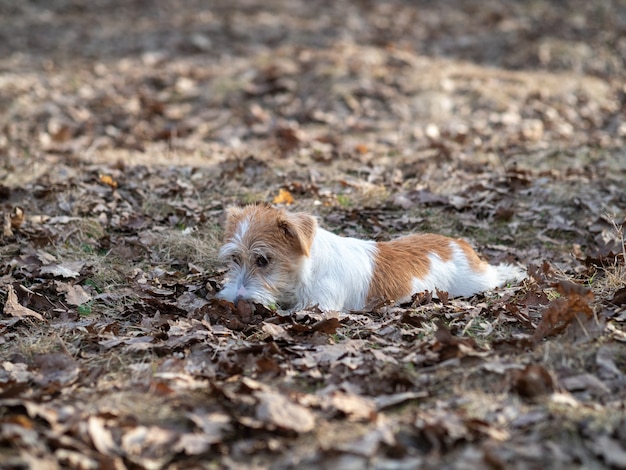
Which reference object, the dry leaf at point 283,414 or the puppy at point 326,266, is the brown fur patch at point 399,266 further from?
the dry leaf at point 283,414

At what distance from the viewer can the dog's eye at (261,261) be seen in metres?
5.98

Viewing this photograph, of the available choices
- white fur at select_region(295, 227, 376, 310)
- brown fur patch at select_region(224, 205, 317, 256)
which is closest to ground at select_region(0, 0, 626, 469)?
white fur at select_region(295, 227, 376, 310)

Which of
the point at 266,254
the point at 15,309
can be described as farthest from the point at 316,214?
the point at 15,309

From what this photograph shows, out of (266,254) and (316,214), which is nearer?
(266,254)

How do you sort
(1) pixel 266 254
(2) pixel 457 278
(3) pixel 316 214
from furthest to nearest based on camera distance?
(3) pixel 316 214, (2) pixel 457 278, (1) pixel 266 254

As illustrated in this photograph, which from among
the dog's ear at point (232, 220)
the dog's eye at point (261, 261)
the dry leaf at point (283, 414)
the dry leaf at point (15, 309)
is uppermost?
the dog's ear at point (232, 220)

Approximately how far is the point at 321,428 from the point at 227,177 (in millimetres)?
5986

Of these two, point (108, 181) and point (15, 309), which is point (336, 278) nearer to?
point (15, 309)

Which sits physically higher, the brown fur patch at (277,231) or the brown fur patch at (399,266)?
the brown fur patch at (277,231)

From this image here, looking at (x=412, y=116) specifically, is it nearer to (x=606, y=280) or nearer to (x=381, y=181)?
(x=381, y=181)

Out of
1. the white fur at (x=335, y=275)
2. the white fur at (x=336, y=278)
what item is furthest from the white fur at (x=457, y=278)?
the white fur at (x=335, y=275)

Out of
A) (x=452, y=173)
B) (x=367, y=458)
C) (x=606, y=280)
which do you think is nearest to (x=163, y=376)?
(x=367, y=458)

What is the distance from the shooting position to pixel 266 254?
596 centimetres

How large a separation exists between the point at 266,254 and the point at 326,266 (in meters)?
0.62
